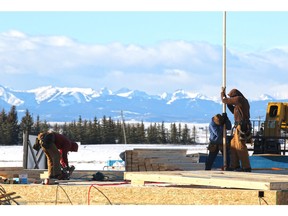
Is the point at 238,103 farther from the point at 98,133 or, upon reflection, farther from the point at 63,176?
the point at 98,133

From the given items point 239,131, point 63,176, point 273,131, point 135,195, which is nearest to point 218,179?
point 135,195

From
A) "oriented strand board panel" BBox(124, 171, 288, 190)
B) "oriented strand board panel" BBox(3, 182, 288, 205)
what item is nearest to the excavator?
"oriented strand board panel" BBox(124, 171, 288, 190)

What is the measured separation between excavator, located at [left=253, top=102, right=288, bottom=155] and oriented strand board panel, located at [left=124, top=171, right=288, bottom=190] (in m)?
11.7

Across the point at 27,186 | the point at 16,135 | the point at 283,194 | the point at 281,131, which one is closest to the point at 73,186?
the point at 27,186

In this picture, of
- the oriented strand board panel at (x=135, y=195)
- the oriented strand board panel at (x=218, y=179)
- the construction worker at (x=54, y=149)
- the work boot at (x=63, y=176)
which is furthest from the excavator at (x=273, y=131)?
the oriented strand board panel at (x=135, y=195)

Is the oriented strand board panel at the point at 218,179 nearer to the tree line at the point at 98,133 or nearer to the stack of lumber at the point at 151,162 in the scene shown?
the stack of lumber at the point at 151,162

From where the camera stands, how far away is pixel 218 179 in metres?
15.5

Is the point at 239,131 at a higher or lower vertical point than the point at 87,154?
lower

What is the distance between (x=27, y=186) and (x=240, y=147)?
4659mm

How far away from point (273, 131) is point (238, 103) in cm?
984

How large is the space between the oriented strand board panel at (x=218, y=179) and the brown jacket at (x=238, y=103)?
2550 millimetres

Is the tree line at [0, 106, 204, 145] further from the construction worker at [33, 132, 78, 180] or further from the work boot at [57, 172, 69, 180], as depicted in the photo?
the work boot at [57, 172, 69, 180]

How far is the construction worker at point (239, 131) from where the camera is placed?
19.4 m
